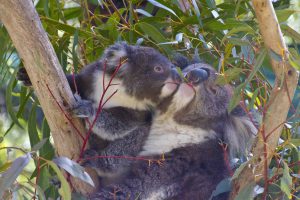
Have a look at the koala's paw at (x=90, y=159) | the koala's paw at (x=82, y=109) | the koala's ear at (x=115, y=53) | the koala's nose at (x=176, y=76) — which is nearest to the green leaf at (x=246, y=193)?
the koala's paw at (x=82, y=109)

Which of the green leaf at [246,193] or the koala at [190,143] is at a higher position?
the green leaf at [246,193]

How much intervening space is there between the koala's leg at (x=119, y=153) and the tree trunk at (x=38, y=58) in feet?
1.48

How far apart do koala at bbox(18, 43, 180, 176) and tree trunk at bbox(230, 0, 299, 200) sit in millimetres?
933

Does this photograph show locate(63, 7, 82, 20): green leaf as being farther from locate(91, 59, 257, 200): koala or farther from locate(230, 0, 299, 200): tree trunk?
locate(230, 0, 299, 200): tree trunk

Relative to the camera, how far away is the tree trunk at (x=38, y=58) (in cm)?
269

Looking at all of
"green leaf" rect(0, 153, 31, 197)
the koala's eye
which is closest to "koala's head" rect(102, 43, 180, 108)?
the koala's eye

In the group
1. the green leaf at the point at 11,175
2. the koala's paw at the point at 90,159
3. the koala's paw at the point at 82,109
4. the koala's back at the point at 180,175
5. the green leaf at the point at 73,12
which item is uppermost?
the green leaf at the point at 73,12

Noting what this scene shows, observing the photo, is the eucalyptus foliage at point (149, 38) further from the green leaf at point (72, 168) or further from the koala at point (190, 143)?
the green leaf at point (72, 168)

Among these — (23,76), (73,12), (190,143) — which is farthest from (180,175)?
(73,12)

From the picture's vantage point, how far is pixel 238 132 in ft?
11.5

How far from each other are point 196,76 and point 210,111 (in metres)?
0.25

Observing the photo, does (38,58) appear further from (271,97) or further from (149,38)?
(149,38)

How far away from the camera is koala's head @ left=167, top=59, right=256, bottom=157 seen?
349 centimetres

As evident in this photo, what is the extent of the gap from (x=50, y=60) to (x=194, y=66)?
0.99m
